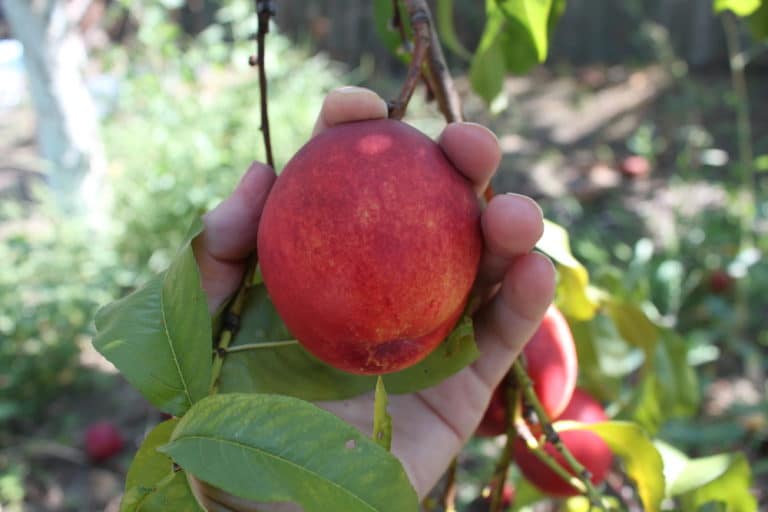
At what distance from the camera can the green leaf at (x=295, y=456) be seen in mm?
414

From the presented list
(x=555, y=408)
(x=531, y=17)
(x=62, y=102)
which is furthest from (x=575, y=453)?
(x=62, y=102)

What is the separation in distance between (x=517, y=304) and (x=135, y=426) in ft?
6.72

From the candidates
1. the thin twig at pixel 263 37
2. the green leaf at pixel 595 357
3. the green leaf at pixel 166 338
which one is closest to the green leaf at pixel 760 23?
the green leaf at pixel 595 357

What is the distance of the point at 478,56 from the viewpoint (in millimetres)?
863

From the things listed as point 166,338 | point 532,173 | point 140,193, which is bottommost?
point 532,173

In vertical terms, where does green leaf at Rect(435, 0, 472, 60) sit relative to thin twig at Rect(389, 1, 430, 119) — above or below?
below

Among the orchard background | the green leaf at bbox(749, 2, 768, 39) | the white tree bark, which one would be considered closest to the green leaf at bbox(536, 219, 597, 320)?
the orchard background

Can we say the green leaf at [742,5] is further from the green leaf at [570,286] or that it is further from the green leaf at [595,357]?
the green leaf at [595,357]

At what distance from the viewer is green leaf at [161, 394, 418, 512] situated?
0.41 metres

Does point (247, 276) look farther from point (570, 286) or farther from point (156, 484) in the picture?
point (570, 286)

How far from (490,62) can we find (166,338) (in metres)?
0.53

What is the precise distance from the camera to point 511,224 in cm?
58

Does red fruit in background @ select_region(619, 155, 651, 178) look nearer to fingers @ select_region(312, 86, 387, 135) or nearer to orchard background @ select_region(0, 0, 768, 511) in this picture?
orchard background @ select_region(0, 0, 768, 511)

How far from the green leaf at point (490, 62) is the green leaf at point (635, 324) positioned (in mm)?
335
